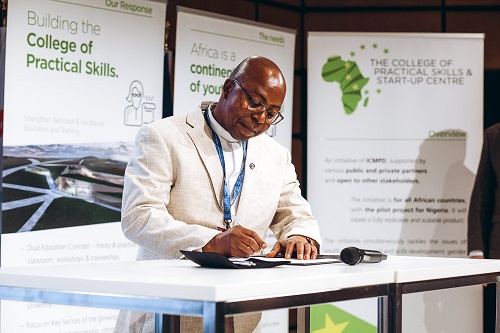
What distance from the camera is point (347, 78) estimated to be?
5.58 m

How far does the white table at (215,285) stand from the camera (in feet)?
5.32

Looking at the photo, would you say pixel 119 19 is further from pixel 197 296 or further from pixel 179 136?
pixel 197 296

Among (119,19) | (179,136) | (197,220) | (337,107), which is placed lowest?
(197,220)

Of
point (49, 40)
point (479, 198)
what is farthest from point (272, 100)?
point (479, 198)

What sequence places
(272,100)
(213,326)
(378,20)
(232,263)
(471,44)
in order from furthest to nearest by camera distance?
(378,20)
(471,44)
(272,100)
(232,263)
(213,326)

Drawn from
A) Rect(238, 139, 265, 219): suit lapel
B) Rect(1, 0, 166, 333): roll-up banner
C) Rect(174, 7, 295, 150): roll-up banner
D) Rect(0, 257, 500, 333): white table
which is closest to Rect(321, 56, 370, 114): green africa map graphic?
Rect(174, 7, 295, 150): roll-up banner

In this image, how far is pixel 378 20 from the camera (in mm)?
5984

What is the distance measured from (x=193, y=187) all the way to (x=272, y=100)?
391 mm

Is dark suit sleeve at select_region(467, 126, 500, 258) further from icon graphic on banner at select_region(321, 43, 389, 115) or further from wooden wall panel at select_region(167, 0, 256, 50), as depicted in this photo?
wooden wall panel at select_region(167, 0, 256, 50)

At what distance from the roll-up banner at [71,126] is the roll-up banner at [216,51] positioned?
186mm

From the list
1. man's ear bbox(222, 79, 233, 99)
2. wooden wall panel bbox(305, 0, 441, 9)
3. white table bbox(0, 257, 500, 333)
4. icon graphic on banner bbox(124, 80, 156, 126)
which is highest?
wooden wall panel bbox(305, 0, 441, 9)

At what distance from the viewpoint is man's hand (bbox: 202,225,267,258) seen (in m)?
2.26

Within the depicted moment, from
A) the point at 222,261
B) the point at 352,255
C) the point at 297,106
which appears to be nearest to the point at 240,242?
the point at 222,261

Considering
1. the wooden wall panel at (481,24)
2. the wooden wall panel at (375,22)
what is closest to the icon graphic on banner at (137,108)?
the wooden wall panel at (375,22)
